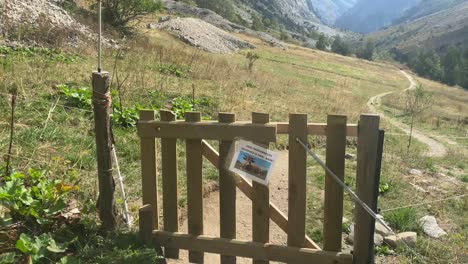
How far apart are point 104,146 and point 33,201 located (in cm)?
81

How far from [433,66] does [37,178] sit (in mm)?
129045

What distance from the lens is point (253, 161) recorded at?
160 inches

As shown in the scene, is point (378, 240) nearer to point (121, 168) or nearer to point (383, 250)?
point (383, 250)

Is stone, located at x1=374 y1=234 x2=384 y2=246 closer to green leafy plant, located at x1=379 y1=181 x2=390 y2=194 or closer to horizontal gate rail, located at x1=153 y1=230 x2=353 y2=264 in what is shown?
horizontal gate rail, located at x1=153 y1=230 x2=353 y2=264

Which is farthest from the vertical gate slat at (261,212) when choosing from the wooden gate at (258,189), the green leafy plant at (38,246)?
the green leafy plant at (38,246)

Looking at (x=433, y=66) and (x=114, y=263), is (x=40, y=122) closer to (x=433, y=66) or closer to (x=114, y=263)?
(x=114, y=263)

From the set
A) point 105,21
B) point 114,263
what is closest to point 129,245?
point 114,263

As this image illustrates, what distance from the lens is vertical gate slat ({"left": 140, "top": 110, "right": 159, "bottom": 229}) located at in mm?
4434

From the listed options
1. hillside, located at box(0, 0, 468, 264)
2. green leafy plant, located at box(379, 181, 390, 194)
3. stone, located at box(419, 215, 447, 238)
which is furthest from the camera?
green leafy plant, located at box(379, 181, 390, 194)

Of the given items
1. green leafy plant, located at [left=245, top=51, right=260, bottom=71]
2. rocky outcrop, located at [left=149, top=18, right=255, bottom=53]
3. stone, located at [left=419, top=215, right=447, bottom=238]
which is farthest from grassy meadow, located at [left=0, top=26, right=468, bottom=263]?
rocky outcrop, located at [left=149, top=18, right=255, bottom=53]

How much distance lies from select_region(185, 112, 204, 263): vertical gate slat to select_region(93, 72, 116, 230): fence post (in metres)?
0.76

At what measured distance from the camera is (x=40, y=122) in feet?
22.7

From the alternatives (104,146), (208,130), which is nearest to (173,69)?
(104,146)

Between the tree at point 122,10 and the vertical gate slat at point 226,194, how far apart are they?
866 inches
